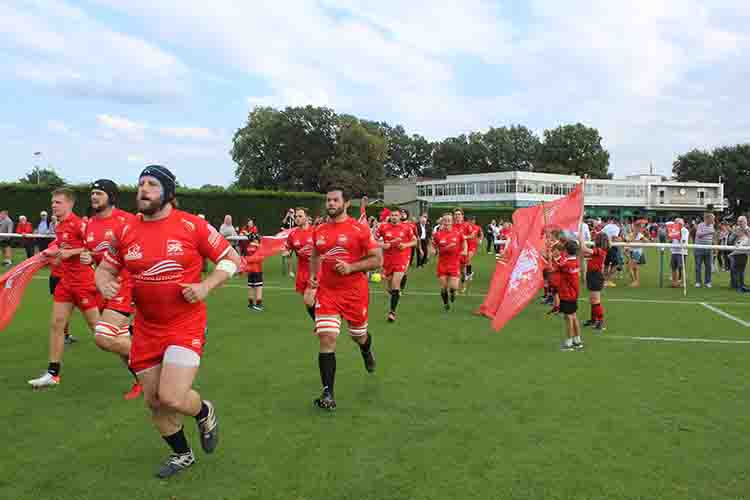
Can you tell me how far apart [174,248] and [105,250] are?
2257 mm

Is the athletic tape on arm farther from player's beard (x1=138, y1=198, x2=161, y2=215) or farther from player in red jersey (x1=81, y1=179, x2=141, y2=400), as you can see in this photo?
player in red jersey (x1=81, y1=179, x2=141, y2=400)

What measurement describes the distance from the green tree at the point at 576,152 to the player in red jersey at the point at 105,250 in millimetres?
103500

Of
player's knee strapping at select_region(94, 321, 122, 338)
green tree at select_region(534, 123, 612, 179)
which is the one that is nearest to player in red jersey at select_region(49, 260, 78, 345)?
A: player's knee strapping at select_region(94, 321, 122, 338)

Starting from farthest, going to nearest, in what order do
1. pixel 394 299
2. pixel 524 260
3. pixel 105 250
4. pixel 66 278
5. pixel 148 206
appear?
pixel 394 299 < pixel 524 260 < pixel 66 278 < pixel 105 250 < pixel 148 206

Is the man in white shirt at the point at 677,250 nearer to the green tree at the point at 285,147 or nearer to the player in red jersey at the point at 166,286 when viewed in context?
the player in red jersey at the point at 166,286

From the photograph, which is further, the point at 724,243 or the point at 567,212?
the point at 724,243

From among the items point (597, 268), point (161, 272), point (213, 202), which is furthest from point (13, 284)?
point (213, 202)

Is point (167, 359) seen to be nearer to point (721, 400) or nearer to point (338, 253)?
point (338, 253)

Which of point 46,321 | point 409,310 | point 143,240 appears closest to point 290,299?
point 409,310

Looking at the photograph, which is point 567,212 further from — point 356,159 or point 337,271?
point 356,159

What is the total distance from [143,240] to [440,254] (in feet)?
30.9

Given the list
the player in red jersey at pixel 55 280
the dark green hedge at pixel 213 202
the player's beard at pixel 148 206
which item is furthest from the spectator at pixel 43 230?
the player's beard at pixel 148 206

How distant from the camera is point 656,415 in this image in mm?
6062

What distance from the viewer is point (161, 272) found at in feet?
13.9
